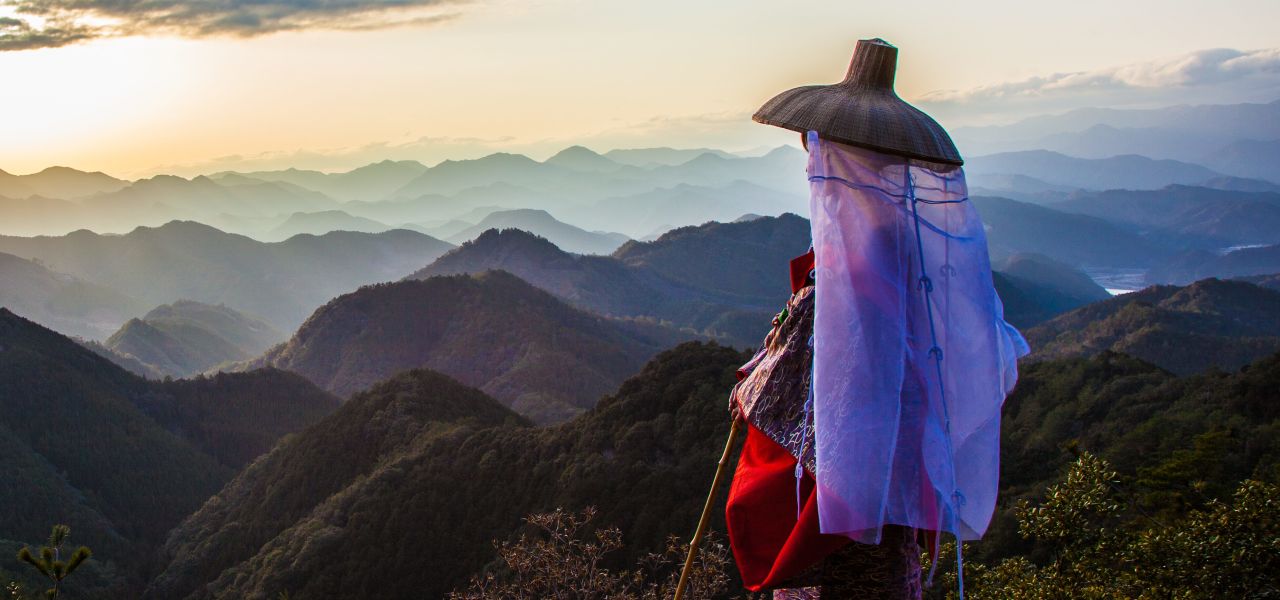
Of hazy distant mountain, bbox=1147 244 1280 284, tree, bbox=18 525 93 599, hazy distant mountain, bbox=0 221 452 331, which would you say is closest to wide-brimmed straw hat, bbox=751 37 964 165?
tree, bbox=18 525 93 599

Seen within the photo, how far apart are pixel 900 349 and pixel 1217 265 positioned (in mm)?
206067

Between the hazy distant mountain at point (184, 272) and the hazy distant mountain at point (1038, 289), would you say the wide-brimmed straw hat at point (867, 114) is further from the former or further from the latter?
the hazy distant mountain at point (184, 272)

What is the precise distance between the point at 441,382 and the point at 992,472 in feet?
125

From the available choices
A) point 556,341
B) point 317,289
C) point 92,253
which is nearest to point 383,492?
point 556,341

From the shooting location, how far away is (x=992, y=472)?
3.17 meters

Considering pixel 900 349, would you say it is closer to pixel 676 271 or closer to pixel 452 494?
pixel 452 494

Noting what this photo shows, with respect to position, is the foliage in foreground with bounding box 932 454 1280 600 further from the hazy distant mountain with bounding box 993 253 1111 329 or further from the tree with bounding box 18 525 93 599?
the hazy distant mountain with bounding box 993 253 1111 329

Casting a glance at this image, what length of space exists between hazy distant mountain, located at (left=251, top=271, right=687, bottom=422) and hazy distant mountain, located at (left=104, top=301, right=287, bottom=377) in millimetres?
28439

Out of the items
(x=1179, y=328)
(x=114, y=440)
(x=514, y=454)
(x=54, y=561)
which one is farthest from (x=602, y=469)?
(x=1179, y=328)

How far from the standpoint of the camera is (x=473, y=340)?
77.5 meters

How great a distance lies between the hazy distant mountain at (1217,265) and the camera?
16850 centimetres

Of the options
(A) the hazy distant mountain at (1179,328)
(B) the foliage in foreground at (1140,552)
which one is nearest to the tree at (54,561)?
(B) the foliage in foreground at (1140,552)

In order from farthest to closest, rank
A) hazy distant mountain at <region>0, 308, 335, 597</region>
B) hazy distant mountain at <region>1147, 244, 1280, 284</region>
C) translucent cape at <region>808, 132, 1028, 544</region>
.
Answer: hazy distant mountain at <region>1147, 244, 1280, 284</region> < hazy distant mountain at <region>0, 308, 335, 597</region> < translucent cape at <region>808, 132, 1028, 544</region>

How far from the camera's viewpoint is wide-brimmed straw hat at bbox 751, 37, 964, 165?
2939 mm
